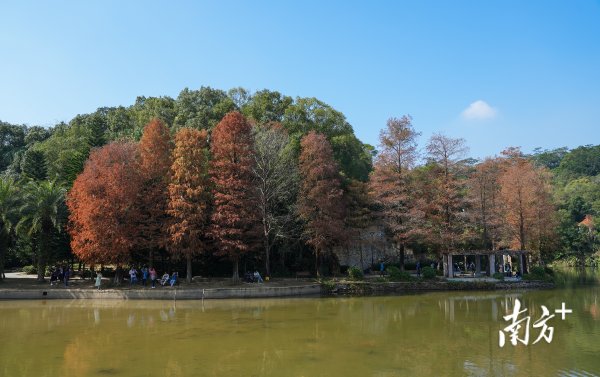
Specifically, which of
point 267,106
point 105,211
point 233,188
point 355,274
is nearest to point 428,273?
point 355,274

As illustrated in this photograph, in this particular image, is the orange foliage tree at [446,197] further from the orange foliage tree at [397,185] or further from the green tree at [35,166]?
the green tree at [35,166]

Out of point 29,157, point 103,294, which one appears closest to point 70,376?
point 103,294

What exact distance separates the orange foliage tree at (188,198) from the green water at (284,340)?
16.9 feet

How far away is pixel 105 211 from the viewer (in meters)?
28.6

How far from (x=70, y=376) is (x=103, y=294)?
57.6 ft

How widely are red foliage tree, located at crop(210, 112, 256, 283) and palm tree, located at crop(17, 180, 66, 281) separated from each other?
9.77 metres

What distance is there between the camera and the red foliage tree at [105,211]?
93.0 ft

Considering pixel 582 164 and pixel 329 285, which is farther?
pixel 582 164

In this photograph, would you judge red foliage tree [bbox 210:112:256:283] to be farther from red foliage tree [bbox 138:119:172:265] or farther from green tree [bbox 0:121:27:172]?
green tree [bbox 0:121:27:172]

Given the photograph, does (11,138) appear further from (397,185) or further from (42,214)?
(397,185)

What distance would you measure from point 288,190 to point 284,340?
1893 cm

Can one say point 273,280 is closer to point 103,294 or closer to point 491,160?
point 103,294

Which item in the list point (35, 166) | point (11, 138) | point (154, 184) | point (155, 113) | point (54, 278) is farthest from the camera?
point (11, 138)

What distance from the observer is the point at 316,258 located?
3422 centimetres
